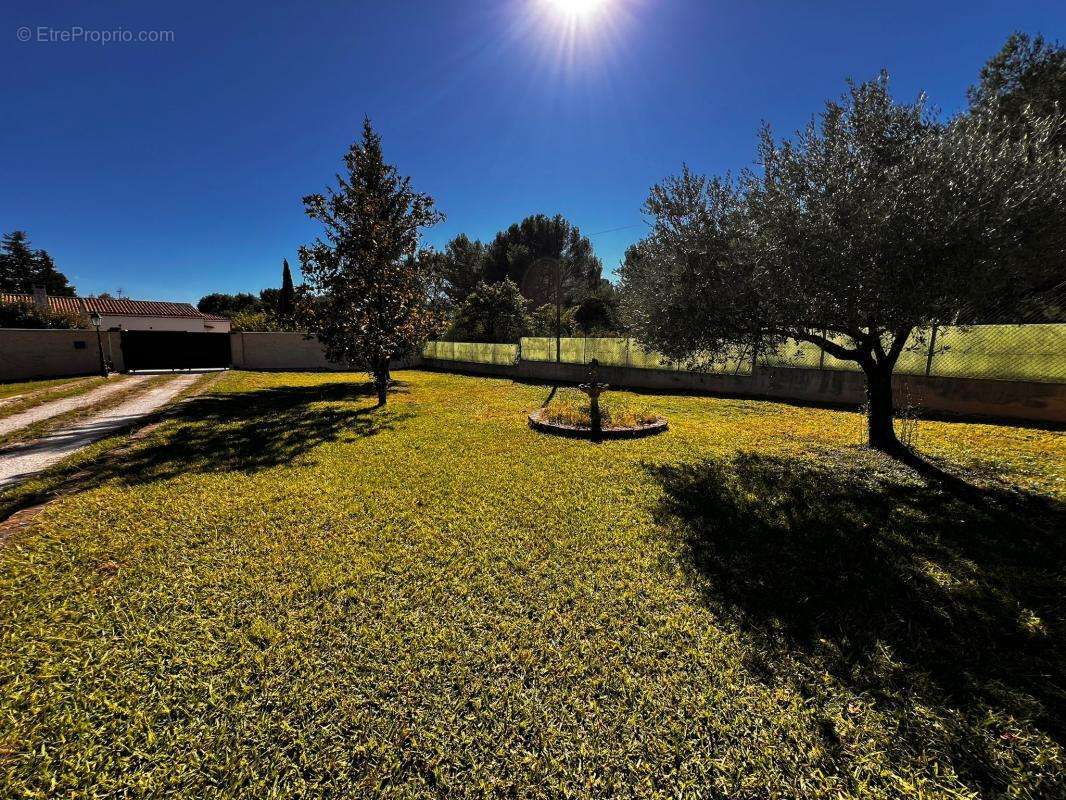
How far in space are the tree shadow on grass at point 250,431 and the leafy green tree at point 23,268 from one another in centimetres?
7210

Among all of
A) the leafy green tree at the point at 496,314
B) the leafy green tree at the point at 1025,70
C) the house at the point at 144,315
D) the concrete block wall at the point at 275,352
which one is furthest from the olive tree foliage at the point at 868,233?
the house at the point at 144,315

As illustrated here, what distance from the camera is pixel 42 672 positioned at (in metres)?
2.52

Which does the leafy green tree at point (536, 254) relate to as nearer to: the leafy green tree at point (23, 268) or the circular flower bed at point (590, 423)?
the circular flower bed at point (590, 423)

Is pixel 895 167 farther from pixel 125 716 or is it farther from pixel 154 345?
pixel 154 345

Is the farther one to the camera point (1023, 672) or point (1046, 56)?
point (1046, 56)

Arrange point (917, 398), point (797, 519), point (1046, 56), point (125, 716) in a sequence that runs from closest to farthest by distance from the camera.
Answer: point (125, 716), point (797, 519), point (917, 398), point (1046, 56)

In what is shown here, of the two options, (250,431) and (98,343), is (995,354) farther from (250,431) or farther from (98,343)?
(98,343)

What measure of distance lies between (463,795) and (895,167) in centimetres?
802

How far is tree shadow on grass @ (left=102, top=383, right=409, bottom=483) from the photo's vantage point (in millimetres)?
6598

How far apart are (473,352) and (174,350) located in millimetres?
16633

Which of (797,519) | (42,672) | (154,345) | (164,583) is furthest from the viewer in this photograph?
(154,345)

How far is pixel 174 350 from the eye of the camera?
22047 millimetres

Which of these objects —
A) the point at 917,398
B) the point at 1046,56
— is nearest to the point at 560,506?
the point at 917,398

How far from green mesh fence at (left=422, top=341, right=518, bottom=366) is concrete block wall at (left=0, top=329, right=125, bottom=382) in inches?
646
